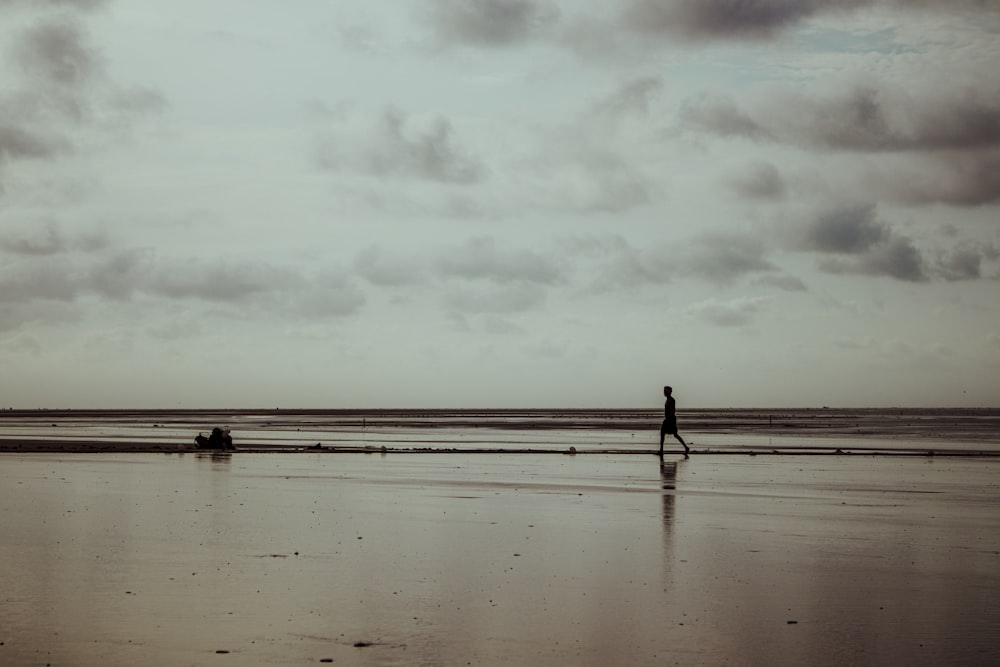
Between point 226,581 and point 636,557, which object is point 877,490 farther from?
point 226,581

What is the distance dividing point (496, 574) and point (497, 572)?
0.49ft

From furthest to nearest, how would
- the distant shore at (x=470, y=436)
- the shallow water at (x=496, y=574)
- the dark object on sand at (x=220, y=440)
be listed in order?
the distant shore at (x=470, y=436) → the dark object on sand at (x=220, y=440) → the shallow water at (x=496, y=574)

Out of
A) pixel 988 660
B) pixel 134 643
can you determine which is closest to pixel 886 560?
pixel 988 660

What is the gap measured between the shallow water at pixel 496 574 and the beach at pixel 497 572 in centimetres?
4

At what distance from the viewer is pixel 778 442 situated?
2126 inches

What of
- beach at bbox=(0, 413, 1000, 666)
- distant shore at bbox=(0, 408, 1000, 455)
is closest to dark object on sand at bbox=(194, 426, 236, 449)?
distant shore at bbox=(0, 408, 1000, 455)

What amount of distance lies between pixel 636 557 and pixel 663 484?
12.3 meters

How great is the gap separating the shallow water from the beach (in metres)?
0.04

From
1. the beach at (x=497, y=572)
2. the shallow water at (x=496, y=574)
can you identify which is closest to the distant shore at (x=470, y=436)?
the beach at (x=497, y=572)

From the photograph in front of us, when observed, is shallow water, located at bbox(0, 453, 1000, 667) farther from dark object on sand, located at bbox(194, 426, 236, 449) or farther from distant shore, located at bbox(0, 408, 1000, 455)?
distant shore, located at bbox(0, 408, 1000, 455)

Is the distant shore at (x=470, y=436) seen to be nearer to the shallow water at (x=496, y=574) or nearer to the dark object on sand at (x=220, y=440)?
the dark object on sand at (x=220, y=440)

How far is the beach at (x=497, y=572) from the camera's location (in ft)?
31.2

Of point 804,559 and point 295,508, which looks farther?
point 295,508

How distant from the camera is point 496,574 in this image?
13203 millimetres
